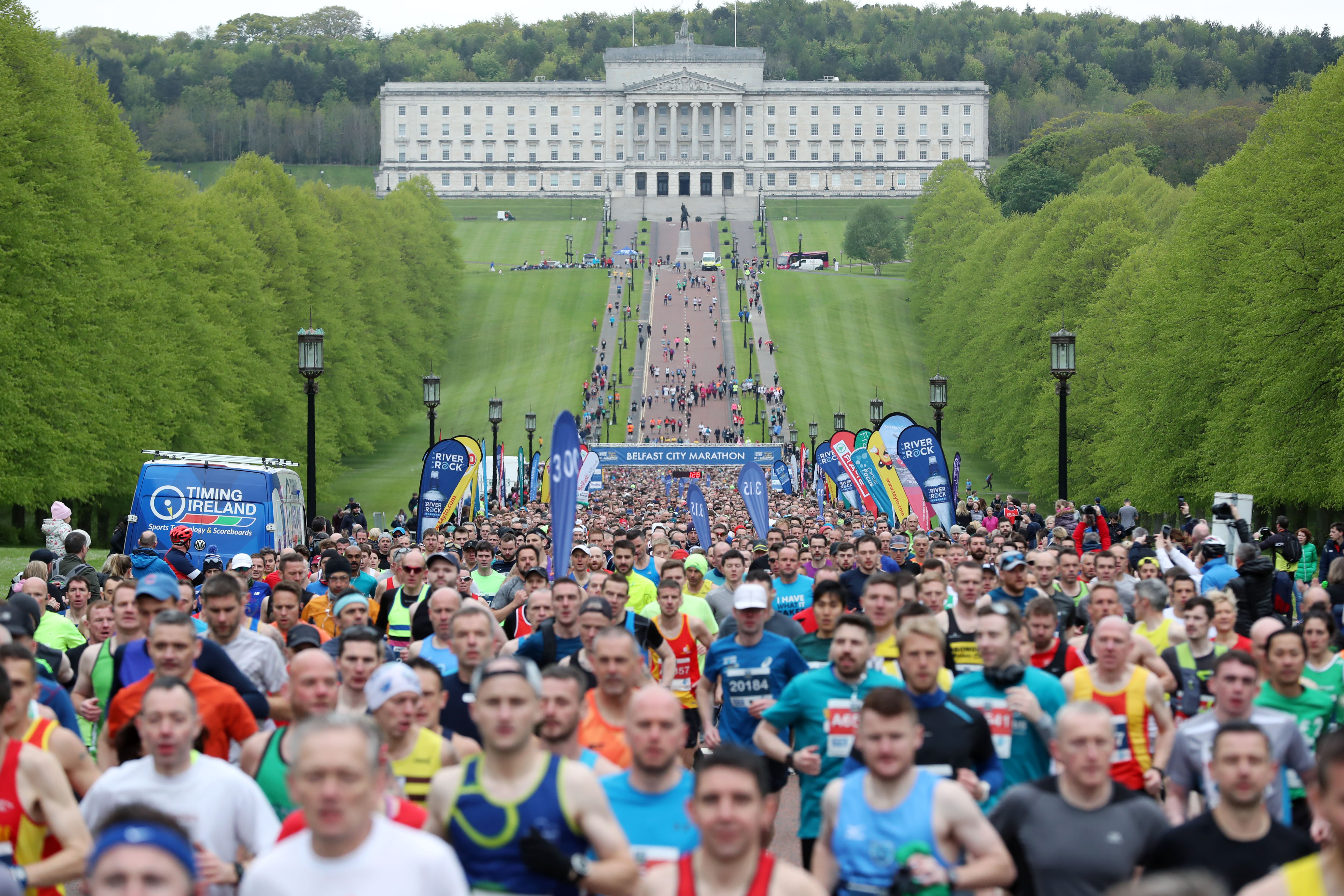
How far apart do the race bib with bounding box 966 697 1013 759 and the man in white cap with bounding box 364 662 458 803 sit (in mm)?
2472

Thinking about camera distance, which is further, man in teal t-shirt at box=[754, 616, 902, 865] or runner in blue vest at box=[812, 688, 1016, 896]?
man in teal t-shirt at box=[754, 616, 902, 865]

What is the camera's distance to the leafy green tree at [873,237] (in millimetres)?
128250

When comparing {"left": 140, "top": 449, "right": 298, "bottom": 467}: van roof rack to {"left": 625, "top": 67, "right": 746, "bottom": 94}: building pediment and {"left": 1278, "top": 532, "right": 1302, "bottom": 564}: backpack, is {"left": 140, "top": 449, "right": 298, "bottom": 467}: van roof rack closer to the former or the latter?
{"left": 1278, "top": 532, "right": 1302, "bottom": 564}: backpack

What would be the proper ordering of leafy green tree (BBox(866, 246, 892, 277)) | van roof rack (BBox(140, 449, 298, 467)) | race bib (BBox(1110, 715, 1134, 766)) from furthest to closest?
1. leafy green tree (BBox(866, 246, 892, 277))
2. van roof rack (BBox(140, 449, 298, 467))
3. race bib (BBox(1110, 715, 1134, 766))

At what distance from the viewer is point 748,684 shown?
9.64m

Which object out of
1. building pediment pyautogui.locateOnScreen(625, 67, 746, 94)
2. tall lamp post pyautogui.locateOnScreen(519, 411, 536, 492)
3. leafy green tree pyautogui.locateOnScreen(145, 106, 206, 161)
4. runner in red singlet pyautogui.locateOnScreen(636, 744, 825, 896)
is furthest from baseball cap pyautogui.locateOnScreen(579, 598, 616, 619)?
leafy green tree pyautogui.locateOnScreen(145, 106, 206, 161)

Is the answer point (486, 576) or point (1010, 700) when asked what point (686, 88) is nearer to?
point (486, 576)

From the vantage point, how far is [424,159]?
194 metres

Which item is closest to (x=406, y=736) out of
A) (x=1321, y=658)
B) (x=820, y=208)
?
(x=1321, y=658)

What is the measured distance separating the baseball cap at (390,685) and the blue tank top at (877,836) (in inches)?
77.4

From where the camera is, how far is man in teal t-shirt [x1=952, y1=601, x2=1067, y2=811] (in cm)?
804

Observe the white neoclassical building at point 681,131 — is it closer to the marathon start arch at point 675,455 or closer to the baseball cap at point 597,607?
the marathon start arch at point 675,455

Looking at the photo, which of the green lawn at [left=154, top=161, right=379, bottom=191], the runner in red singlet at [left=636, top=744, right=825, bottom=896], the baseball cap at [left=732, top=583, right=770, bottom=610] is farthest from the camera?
the green lawn at [left=154, top=161, right=379, bottom=191]

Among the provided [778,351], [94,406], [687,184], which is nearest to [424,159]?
[687,184]
